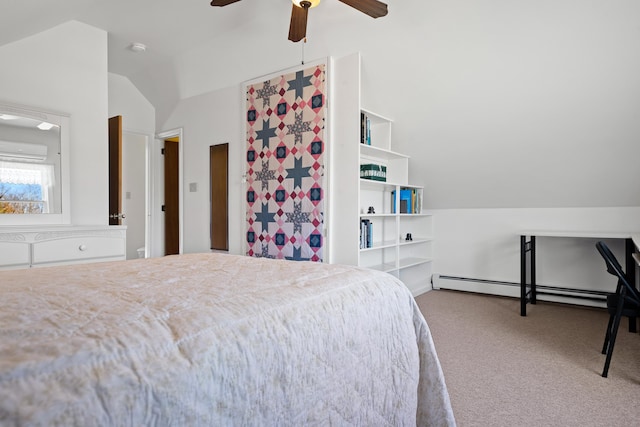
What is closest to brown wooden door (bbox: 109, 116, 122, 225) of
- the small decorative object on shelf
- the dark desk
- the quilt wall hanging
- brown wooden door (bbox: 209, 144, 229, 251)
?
brown wooden door (bbox: 209, 144, 229, 251)

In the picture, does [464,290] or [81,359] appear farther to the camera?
[464,290]

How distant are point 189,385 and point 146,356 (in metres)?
0.09

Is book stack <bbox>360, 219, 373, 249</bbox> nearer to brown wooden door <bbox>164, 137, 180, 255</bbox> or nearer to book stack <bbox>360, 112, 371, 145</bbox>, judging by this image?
book stack <bbox>360, 112, 371, 145</bbox>

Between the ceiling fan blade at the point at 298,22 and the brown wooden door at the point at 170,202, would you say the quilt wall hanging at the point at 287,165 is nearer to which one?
the ceiling fan blade at the point at 298,22

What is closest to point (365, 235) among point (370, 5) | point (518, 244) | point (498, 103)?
point (498, 103)

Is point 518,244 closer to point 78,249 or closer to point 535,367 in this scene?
point 535,367

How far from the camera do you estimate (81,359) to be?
0.58 meters

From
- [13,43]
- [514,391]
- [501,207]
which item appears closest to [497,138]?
[501,207]

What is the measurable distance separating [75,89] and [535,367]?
13.3 ft

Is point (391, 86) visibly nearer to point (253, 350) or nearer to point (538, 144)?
point (538, 144)

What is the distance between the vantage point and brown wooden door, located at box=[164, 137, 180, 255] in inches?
206

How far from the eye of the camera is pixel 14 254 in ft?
8.36

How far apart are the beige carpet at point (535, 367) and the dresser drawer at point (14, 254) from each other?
9.28 feet

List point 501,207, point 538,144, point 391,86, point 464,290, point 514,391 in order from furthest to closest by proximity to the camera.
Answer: point 464,290
point 501,207
point 391,86
point 538,144
point 514,391
